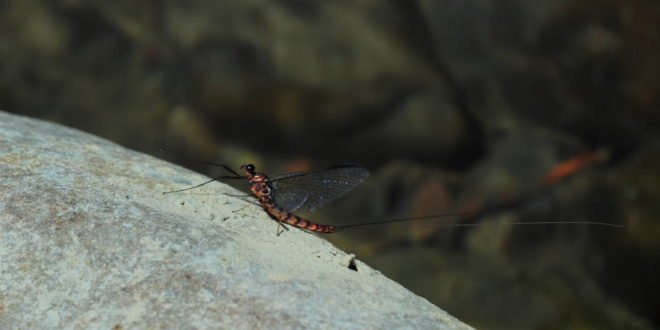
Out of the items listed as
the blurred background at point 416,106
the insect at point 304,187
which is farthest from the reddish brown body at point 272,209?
the blurred background at point 416,106

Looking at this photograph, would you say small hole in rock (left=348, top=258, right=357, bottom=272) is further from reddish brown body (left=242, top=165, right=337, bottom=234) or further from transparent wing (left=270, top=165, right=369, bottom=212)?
transparent wing (left=270, top=165, right=369, bottom=212)

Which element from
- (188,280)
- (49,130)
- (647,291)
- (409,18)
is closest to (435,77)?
(409,18)

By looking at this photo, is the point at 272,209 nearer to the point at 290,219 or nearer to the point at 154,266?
the point at 290,219

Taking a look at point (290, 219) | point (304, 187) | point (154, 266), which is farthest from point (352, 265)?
point (304, 187)

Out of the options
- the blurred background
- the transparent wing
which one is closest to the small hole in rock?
the transparent wing

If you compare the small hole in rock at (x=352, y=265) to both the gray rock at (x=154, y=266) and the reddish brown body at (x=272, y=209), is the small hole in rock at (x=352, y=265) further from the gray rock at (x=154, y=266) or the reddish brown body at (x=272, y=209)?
the reddish brown body at (x=272, y=209)

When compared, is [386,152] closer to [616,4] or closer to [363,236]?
[363,236]
